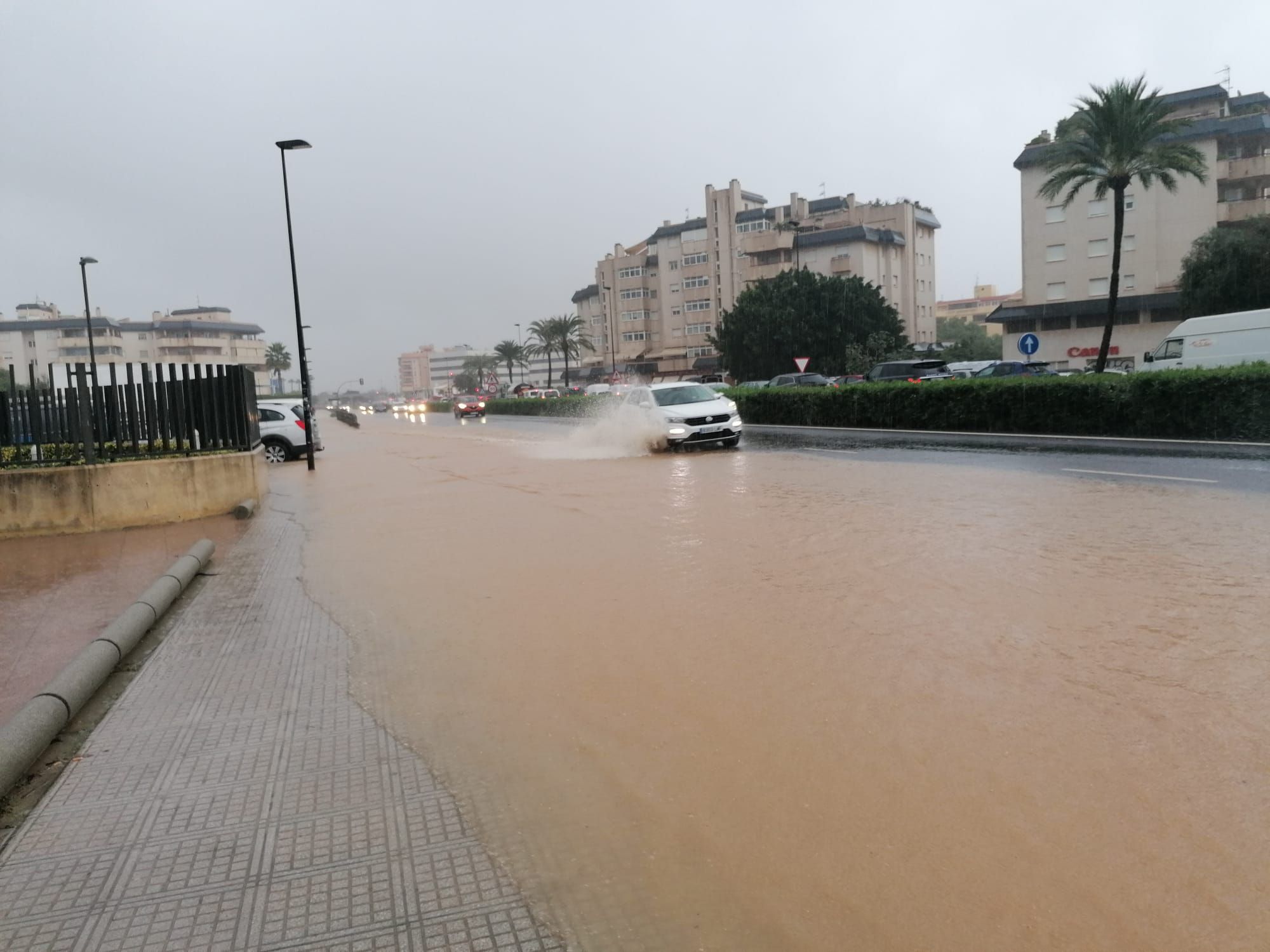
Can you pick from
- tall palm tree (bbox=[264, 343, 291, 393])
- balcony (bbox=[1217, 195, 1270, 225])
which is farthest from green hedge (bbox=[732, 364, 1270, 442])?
tall palm tree (bbox=[264, 343, 291, 393])

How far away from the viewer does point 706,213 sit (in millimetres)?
95938

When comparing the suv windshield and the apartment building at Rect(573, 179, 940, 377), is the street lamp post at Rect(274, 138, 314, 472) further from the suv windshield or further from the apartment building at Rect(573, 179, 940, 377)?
the apartment building at Rect(573, 179, 940, 377)

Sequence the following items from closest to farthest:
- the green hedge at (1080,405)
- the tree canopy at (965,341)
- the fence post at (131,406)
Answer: the fence post at (131,406) → the green hedge at (1080,405) → the tree canopy at (965,341)

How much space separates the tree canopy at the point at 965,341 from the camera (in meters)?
75.7

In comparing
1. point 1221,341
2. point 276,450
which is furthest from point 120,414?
point 1221,341

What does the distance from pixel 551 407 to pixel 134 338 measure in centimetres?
9925

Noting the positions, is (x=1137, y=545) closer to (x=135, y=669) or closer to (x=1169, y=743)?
(x=1169, y=743)

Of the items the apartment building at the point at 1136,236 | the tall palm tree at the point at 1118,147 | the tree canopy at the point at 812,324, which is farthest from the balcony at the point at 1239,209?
the tall palm tree at the point at 1118,147

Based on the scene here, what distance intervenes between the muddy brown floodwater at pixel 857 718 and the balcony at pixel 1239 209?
54609 mm

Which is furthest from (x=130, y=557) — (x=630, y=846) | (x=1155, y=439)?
(x=1155, y=439)

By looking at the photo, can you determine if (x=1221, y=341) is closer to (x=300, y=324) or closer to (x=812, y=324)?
(x=300, y=324)

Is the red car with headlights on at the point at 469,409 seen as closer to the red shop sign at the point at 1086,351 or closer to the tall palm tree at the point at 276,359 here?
the red shop sign at the point at 1086,351

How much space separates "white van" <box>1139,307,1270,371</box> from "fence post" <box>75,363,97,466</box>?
73.2 ft

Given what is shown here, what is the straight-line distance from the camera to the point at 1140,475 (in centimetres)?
1281
